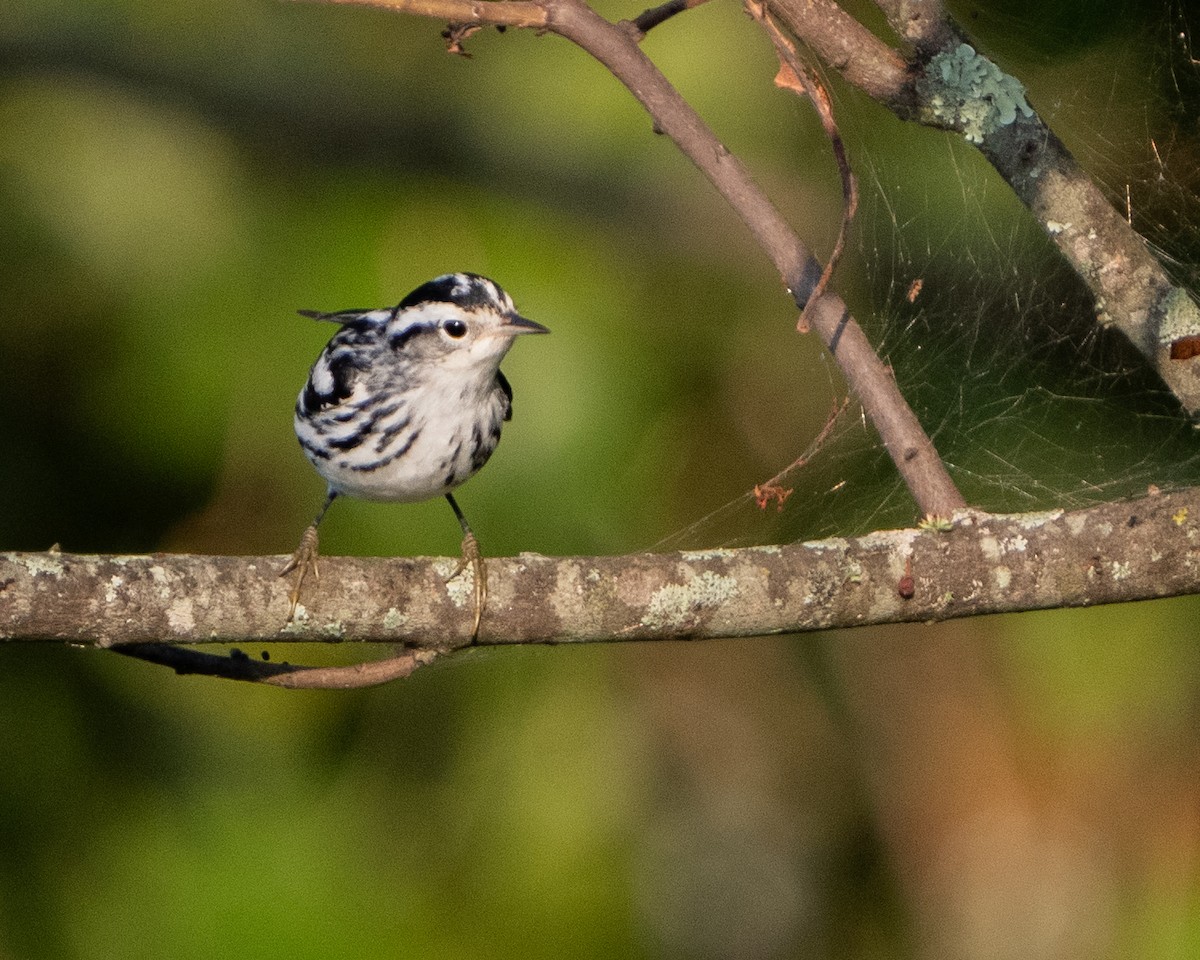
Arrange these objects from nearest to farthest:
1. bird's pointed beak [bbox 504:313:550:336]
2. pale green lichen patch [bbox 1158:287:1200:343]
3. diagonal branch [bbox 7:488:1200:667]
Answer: diagonal branch [bbox 7:488:1200:667], pale green lichen patch [bbox 1158:287:1200:343], bird's pointed beak [bbox 504:313:550:336]

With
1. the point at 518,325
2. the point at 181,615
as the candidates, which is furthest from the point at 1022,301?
the point at 181,615

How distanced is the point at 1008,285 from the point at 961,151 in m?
0.60

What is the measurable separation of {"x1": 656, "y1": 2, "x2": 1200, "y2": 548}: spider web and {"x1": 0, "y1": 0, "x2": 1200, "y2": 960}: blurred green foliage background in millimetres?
14

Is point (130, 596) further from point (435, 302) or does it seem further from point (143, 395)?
point (143, 395)

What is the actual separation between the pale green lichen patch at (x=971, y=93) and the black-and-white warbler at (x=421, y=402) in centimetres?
120

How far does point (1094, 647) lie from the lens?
3852 mm

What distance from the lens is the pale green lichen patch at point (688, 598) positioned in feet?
7.31

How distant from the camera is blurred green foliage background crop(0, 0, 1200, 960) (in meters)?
3.51

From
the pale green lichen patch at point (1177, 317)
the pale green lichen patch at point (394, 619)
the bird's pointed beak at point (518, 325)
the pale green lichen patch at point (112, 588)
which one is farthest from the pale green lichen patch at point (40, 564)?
the pale green lichen patch at point (1177, 317)

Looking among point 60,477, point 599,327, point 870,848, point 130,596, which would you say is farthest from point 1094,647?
point 60,477

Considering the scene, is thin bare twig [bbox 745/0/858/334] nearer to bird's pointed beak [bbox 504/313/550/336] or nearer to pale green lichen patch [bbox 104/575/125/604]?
pale green lichen patch [bbox 104/575/125/604]

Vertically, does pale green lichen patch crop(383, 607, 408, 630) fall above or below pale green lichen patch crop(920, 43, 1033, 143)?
below

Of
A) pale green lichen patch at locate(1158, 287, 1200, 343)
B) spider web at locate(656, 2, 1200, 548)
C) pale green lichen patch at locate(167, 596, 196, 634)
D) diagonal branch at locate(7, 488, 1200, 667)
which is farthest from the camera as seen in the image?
spider web at locate(656, 2, 1200, 548)

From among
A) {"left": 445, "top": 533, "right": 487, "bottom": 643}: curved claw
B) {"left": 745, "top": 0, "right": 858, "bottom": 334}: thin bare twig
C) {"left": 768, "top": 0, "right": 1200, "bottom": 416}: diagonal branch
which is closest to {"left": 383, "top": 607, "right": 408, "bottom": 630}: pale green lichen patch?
{"left": 445, "top": 533, "right": 487, "bottom": 643}: curved claw
